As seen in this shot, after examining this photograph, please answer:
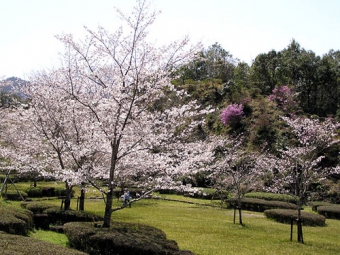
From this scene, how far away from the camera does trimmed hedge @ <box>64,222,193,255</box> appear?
7582 millimetres

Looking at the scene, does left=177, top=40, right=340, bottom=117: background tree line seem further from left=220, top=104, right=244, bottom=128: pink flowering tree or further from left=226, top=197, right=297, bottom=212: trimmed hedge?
left=226, top=197, right=297, bottom=212: trimmed hedge

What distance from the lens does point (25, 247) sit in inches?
235

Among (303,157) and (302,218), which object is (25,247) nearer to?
(303,157)

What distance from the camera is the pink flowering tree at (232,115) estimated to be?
4006 centimetres

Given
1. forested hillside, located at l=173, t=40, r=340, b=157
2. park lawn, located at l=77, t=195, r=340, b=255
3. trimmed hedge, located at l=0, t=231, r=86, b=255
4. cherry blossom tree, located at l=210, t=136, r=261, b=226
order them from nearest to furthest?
trimmed hedge, located at l=0, t=231, r=86, b=255, park lawn, located at l=77, t=195, r=340, b=255, cherry blossom tree, located at l=210, t=136, r=261, b=226, forested hillside, located at l=173, t=40, r=340, b=157

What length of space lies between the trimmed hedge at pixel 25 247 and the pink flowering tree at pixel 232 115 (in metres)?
35.3

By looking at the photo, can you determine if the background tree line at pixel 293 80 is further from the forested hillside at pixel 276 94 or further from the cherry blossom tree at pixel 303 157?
the cherry blossom tree at pixel 303 157

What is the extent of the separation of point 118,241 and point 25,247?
2419mm

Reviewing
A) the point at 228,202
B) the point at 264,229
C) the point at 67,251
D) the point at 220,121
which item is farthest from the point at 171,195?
the point at 67,251

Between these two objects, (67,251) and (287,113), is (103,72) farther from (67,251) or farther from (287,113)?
(287,113)

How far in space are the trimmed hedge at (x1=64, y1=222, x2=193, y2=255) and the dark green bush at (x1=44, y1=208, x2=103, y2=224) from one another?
9.43 ft

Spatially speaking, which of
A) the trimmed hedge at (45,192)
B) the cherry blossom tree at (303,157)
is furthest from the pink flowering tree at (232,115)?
the trimmed hedge at (45,192)

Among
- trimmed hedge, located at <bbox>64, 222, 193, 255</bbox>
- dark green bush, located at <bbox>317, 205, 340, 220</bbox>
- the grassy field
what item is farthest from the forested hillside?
trimmed hedge, located at <bbox>64, 222, 193, 255</bbox>

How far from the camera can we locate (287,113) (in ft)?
126
